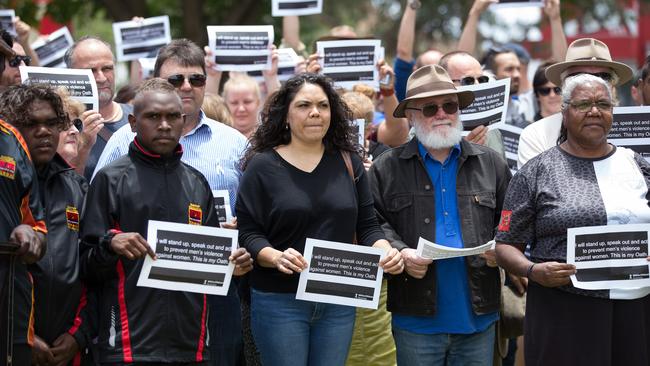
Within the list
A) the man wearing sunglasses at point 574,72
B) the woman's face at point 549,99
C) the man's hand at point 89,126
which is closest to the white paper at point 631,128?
the man wearing sunglasses at point 574,72

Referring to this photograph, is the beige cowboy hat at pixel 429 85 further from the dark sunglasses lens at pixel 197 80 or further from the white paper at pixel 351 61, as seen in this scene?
the white paper at pixel 351 61

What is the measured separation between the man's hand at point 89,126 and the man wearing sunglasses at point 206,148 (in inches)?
10.3

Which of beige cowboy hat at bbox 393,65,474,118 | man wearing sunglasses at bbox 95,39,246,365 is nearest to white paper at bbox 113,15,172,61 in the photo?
man wearing sunglasses at bbox 95,39,246,365

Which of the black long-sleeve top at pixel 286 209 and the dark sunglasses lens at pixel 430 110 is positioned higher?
the dark sunglasses lens at pixel 430 110

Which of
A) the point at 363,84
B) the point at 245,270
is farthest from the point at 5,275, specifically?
the point at 363,84

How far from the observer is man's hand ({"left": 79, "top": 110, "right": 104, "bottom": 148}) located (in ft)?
23.6

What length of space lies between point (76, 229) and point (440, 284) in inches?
86.4

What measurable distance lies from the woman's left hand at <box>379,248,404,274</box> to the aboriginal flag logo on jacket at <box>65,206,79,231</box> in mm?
1755

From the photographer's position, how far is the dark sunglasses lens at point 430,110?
6832mm

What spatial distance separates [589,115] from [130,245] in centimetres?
272

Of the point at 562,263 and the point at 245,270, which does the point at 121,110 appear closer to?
the point at 245,270

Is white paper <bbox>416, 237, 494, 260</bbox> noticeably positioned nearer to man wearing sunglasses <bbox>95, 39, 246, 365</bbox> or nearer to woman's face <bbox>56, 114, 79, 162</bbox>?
man wearing sunglasses <bbox>95, 39, 246, 365</bbox>

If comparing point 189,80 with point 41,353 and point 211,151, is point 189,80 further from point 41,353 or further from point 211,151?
point 41,353

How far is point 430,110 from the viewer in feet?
22.4
